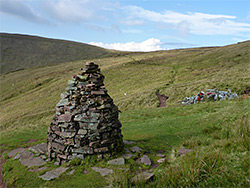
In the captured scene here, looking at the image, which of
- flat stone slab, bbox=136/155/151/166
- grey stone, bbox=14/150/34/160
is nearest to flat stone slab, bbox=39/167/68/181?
grey stone, bbox=14/150/34/160

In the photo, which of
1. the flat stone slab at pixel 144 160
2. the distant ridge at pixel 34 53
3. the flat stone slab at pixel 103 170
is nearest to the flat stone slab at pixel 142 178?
the flat stone slab at pixel 103 170

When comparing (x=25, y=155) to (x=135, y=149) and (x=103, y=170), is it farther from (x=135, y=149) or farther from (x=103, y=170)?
(x=135, y=149)

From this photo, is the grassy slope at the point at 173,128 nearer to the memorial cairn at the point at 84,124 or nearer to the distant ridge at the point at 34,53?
the memorial cairn at the point at 84,124

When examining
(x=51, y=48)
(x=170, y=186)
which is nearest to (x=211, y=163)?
(x=170, y=186)

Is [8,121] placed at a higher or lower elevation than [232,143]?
lower

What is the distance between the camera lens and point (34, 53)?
401ft

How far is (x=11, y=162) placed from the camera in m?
11.3

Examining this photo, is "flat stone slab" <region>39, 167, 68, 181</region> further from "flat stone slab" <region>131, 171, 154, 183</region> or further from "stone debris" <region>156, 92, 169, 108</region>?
"stone debris" <region>156, 92, 169, 108</region>

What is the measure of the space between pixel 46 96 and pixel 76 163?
47787 millimetres

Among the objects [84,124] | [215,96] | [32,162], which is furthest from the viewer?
[215,96]

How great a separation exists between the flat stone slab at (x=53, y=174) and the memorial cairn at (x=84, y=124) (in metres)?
0.78

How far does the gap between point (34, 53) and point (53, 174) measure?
12892cm

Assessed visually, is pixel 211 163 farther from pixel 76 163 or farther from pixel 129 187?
pixel 76 163

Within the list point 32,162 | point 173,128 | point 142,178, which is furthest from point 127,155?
point 173,128
